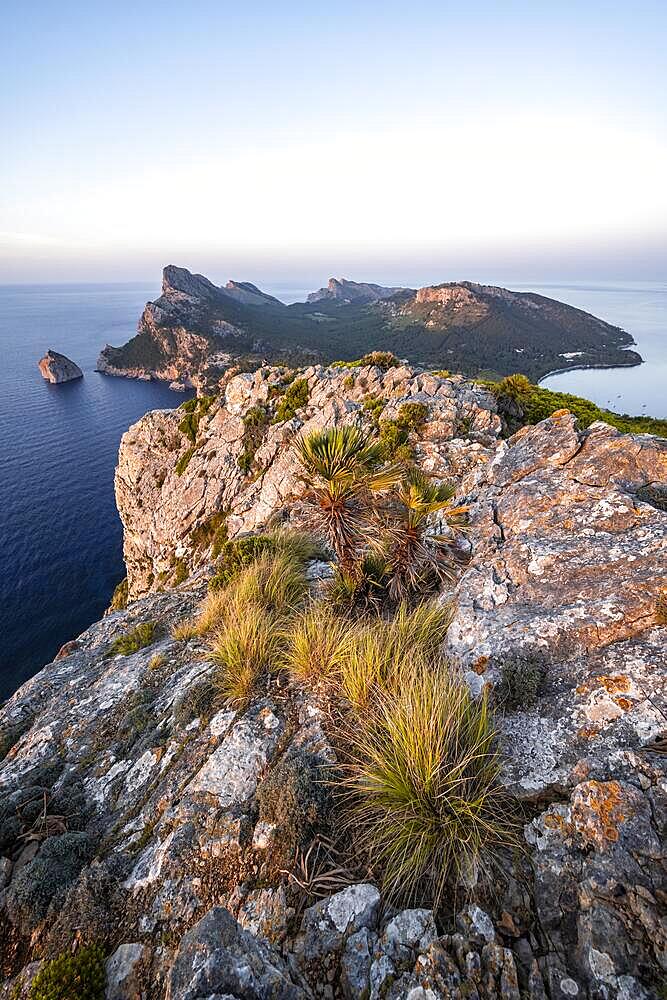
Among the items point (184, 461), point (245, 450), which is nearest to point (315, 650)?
point (245, 450)

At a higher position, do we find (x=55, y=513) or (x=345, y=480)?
(x=345, y=480)

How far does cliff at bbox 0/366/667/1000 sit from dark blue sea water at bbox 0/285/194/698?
31263 mm

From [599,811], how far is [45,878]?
161 inches

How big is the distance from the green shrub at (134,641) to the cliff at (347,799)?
0.04m

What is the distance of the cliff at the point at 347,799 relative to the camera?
7.54 feet

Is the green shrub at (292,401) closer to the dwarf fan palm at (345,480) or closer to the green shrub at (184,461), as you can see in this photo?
the green shrub at (184,461)

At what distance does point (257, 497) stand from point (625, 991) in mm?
17181

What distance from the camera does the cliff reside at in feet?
7.54

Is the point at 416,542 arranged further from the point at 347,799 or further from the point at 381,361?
the point at 381,361

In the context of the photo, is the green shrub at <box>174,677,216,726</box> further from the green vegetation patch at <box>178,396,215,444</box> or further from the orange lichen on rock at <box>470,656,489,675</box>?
A: the green vegetation patch at <box>178,396,215,444</box>

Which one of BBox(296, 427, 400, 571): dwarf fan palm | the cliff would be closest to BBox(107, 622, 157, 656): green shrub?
the cliff

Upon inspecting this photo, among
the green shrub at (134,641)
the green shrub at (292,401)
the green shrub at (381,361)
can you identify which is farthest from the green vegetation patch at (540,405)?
the green shrub at (134,641)

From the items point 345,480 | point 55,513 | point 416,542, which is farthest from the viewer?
point 55,513

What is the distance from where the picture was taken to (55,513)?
2021 inches
